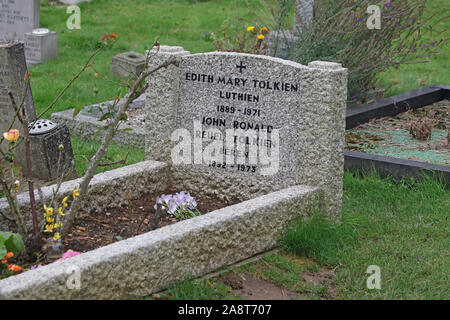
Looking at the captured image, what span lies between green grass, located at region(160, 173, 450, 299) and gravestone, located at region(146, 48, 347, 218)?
1.00 ft

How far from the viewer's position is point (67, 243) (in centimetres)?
400

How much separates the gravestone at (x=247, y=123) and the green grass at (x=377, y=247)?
0.30 metres

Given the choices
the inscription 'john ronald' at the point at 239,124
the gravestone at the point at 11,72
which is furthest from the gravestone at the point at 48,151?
the inscription 'john ronald' at the point at 239,124

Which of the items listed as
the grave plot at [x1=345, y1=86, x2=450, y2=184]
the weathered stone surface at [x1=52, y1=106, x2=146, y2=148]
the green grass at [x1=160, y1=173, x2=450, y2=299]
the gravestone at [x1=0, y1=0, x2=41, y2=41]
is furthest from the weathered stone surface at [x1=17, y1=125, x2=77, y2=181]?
the gravestone at [x1=0, y1=0, x2=41, y2=41]

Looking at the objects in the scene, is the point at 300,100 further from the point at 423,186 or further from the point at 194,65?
the point at 423,186

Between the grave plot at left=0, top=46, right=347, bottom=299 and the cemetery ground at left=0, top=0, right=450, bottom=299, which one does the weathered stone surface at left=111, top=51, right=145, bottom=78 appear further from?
the grave plot at left=0, top=46, right=347, bottom=299

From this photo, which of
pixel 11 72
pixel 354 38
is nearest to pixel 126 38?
pixel 354 38

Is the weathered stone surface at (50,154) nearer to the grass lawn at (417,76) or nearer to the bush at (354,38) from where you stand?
the bush at (354,38)

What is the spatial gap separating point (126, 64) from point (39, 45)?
1695mm

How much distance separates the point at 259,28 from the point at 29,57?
13.0 feet

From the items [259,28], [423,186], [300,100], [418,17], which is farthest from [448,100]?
[300,100]

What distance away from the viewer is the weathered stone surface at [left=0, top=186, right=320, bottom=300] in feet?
10.3

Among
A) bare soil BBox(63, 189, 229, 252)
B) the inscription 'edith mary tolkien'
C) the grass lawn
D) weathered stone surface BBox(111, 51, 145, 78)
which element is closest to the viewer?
bare soil BBox(63, 189, 229, 252)

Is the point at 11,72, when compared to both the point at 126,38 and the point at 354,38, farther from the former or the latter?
the point at 126,38
